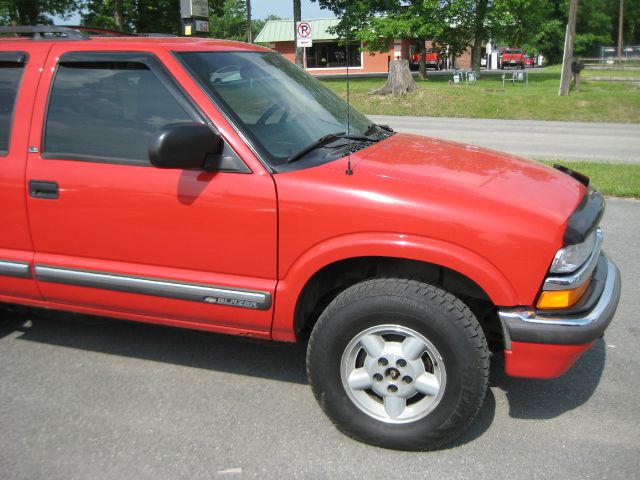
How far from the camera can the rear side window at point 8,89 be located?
345 centimetres

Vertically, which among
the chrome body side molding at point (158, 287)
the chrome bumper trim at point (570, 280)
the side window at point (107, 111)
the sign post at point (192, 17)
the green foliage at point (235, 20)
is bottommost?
the chrome body side molding at point (158, 287)

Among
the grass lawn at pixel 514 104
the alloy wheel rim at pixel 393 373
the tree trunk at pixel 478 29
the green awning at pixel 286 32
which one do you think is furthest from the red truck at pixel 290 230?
the green awning at pixel 286 32

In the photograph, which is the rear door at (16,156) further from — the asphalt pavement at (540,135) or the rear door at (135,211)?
the asphalt pavement at (540,135)

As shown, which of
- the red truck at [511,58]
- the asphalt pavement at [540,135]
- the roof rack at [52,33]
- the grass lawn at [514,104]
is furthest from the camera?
the red truck at [511,58]

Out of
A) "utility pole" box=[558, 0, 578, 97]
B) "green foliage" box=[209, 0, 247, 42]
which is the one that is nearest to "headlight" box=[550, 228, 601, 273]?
"utility pole" box=[558, 0, 578, 97]

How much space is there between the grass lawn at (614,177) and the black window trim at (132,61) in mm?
6398

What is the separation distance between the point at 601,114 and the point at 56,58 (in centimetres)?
1897

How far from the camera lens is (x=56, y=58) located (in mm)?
3422

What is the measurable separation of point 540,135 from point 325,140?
13.2m

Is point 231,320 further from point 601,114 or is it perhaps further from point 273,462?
point 601,114

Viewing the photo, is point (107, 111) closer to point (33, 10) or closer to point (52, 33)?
point (52, 33)

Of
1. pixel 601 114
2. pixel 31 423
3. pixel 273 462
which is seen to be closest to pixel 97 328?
pixel 31 423

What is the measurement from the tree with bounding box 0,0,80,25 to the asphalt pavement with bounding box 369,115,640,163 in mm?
12076

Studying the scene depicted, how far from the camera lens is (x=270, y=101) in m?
3.45
